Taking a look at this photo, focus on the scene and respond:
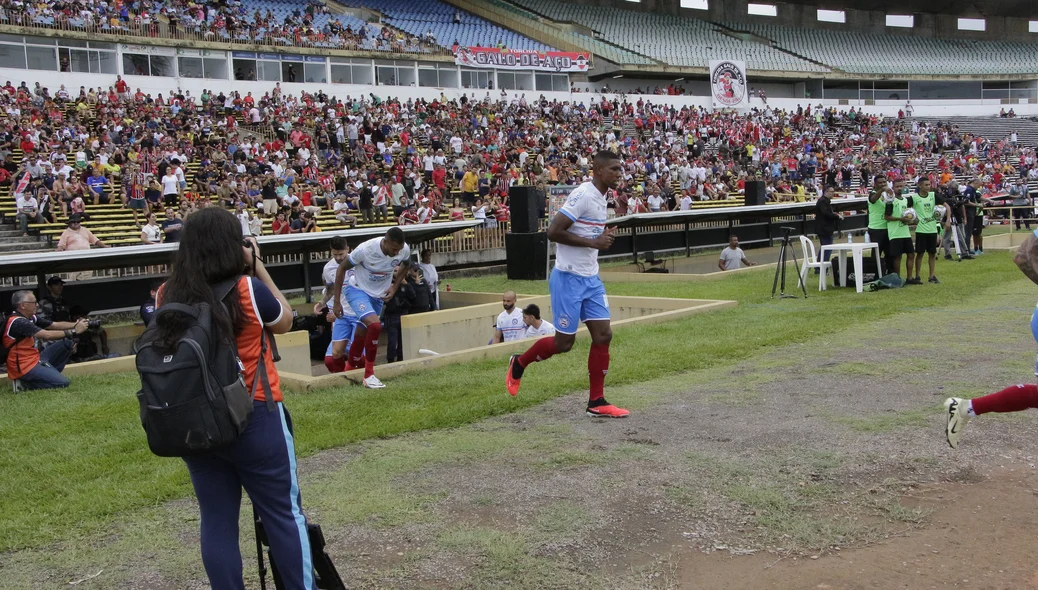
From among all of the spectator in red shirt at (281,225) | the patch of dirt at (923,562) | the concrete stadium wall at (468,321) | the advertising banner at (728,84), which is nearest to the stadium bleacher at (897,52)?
the advertising banner at (728,84)

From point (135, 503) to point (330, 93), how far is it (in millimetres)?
34545

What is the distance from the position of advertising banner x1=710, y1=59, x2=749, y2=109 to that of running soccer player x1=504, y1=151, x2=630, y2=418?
1761 inches

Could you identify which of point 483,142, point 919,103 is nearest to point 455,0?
point 483,142

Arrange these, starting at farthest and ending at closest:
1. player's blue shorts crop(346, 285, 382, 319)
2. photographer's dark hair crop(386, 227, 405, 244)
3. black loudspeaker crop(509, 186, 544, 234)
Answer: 1. black loudspeaker crop(509, 186, 544, 234)
2. player's blue shorts crop(346, 285, 382, 319)
3. photographer's dark hair crop(386, 227, 405, 244)

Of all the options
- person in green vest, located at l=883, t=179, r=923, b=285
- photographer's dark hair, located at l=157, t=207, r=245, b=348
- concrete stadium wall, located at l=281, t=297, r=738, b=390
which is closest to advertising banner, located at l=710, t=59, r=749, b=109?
person in green vest, located at l=883, t=179, r=923, b=285

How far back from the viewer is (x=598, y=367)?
24.7 ft

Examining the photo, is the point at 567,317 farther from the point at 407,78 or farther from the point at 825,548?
the point at 407,78

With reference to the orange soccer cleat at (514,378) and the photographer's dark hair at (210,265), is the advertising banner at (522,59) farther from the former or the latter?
the photographer's dark hair at (210,265)

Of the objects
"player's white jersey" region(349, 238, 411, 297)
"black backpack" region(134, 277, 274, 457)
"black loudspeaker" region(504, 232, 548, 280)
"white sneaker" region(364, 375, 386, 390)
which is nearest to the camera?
"black backpack" region(134, 277, 274, 457)

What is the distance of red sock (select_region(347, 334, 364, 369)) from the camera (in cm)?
1034

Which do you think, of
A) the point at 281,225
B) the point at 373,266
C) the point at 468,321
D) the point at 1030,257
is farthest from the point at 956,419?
the point at 281,225

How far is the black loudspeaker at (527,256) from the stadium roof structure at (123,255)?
320cm

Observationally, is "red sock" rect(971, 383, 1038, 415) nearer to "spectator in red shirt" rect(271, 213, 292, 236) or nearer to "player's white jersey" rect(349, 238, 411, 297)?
"player's white jersey" rect(349, 238, 411, 297)

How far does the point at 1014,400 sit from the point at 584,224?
3.22 m
